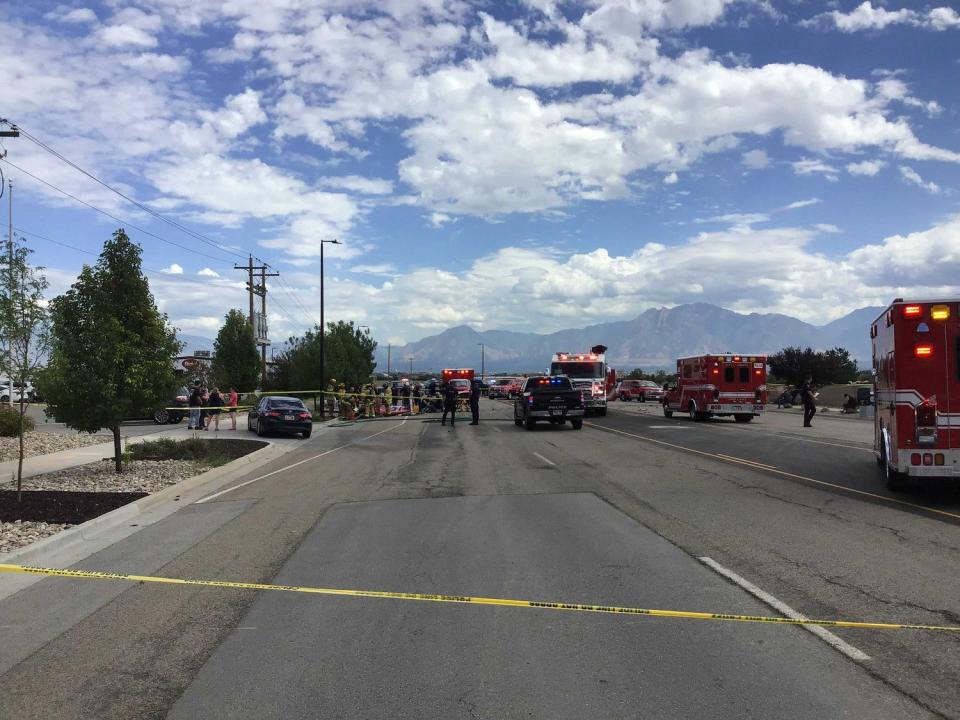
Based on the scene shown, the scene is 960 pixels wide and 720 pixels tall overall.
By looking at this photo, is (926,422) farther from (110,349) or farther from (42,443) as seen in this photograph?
(42,443)

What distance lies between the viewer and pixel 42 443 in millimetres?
21438

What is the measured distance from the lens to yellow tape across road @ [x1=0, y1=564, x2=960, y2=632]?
560 cm

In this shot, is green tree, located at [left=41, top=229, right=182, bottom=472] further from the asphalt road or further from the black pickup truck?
the black pickup truck

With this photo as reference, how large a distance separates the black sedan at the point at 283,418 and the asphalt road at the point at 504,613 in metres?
14.8

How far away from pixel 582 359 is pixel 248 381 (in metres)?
34.6

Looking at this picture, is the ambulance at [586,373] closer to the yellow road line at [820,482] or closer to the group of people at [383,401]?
the group of people at [383,401]

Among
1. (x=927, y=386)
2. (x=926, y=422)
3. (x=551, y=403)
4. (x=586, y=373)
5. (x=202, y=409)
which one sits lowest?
(x=202, y=409)

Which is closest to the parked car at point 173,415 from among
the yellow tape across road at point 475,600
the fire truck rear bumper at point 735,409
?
the fire truck rear bumper at point 735,409

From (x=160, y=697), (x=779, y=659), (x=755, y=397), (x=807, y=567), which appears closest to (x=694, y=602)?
(x=779, y=659)

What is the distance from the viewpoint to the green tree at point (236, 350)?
58438 millimetres

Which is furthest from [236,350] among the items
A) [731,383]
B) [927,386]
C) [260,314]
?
[927,386]

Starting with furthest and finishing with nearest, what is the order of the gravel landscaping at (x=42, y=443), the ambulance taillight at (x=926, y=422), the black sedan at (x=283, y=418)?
the black sedan at (x=283, y=418) → the gravel landscaping at (x=42, y=443) → the ambulance taillight at (x=926, y=422)

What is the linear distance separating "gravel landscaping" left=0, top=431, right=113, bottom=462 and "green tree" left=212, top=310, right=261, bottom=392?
110 feet

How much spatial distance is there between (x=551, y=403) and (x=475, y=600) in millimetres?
21460
